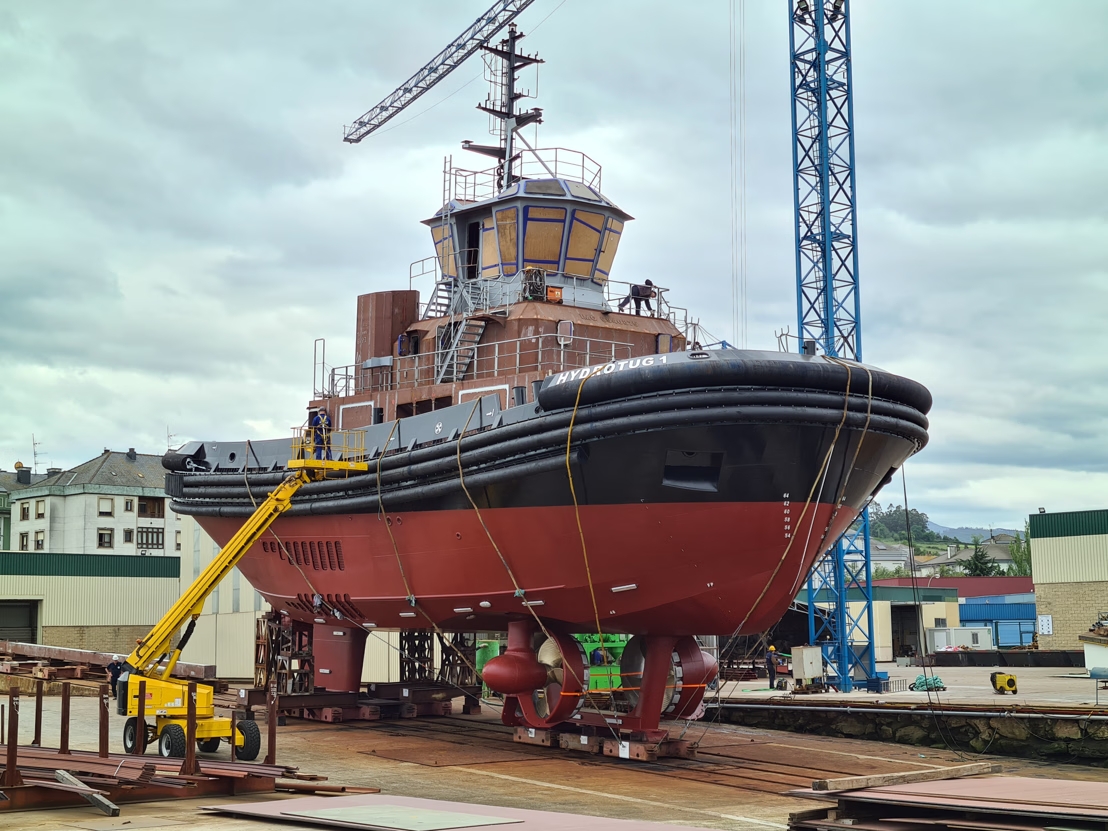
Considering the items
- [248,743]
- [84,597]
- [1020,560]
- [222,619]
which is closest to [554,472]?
[248,743]

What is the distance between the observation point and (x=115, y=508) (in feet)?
188

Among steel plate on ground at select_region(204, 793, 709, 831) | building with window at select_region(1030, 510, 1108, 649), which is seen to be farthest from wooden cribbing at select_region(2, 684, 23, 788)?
building with window at select_region(1030, 510, 1108, 649)

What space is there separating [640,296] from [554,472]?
20.0 ft

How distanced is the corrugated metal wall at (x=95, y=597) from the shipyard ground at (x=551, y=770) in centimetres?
1496

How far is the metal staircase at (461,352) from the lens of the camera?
1922cm

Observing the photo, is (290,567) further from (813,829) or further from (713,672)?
(813,829)

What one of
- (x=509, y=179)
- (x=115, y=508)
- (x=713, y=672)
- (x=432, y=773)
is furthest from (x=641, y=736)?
(x=115, y=508)

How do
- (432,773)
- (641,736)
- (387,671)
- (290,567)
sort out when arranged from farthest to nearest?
(387,671) < (290,567) < (641,736) < (432,773)

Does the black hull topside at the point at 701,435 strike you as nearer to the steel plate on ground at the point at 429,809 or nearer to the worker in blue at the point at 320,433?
the worker in blue at the point at 320,433

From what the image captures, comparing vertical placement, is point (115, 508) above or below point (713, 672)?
above

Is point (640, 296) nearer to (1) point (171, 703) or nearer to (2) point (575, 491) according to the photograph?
(2) point (575, 491)

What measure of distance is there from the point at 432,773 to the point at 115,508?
47.3 meters

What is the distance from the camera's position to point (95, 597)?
36594 mm

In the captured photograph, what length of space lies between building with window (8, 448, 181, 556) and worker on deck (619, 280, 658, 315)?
41.9 meters
